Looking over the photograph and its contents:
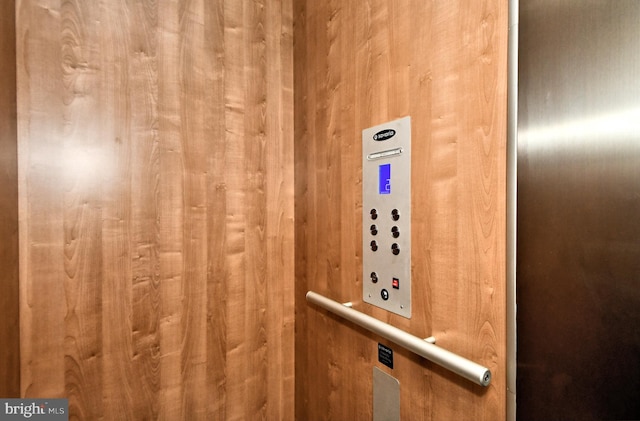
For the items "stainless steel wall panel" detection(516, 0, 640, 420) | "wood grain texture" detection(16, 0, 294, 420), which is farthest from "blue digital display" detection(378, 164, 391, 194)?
"wood grain texture" detection(16, 0, 294, 420)

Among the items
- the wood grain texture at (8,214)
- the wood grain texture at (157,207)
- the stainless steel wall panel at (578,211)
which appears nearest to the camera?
the stainless steel wall panel at (578,211)

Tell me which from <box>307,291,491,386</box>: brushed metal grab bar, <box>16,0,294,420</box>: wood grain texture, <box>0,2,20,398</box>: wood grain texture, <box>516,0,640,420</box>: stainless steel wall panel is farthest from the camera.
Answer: <box>16,0,294,420</box>: wood grain texture

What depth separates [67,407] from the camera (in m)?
1.23

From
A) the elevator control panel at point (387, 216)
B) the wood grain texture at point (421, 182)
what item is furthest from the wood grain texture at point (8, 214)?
the elevator control panel at point (387, 216)

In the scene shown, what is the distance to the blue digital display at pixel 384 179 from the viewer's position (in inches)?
44.6

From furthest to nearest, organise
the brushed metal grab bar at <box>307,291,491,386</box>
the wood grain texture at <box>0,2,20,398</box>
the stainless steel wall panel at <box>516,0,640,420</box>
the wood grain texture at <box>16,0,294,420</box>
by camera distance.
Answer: the wood grain texture at <box>16,0,294,420</box>, the wood grain texture at <box>0,2,20,398</box>, the brushed metal grab bar at <box>307,291,491,386</box>, the stainless steel wall panel at <box>516,0,640,420</box>

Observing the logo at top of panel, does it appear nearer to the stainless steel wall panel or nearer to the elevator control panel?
the elevator control panel

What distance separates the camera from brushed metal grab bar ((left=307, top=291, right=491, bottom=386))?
2.71 ft

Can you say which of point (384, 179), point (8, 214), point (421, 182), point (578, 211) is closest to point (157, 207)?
point (8, 214)

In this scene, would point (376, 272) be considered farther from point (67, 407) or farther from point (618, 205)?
point (67, 407)

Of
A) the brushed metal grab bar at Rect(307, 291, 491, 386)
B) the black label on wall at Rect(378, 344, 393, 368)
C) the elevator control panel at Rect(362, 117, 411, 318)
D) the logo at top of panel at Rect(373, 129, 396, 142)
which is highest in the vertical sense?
the logo at top of panel at Rect(373, 129, 396, 142)

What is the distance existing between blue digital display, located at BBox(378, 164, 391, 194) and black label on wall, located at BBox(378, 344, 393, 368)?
56 cm

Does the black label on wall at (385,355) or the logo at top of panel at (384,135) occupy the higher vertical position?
the logo at top of panel at (384,135)

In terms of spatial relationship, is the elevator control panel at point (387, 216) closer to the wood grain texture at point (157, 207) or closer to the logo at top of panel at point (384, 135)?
→ the logo at top of panel at point (384, 135)
